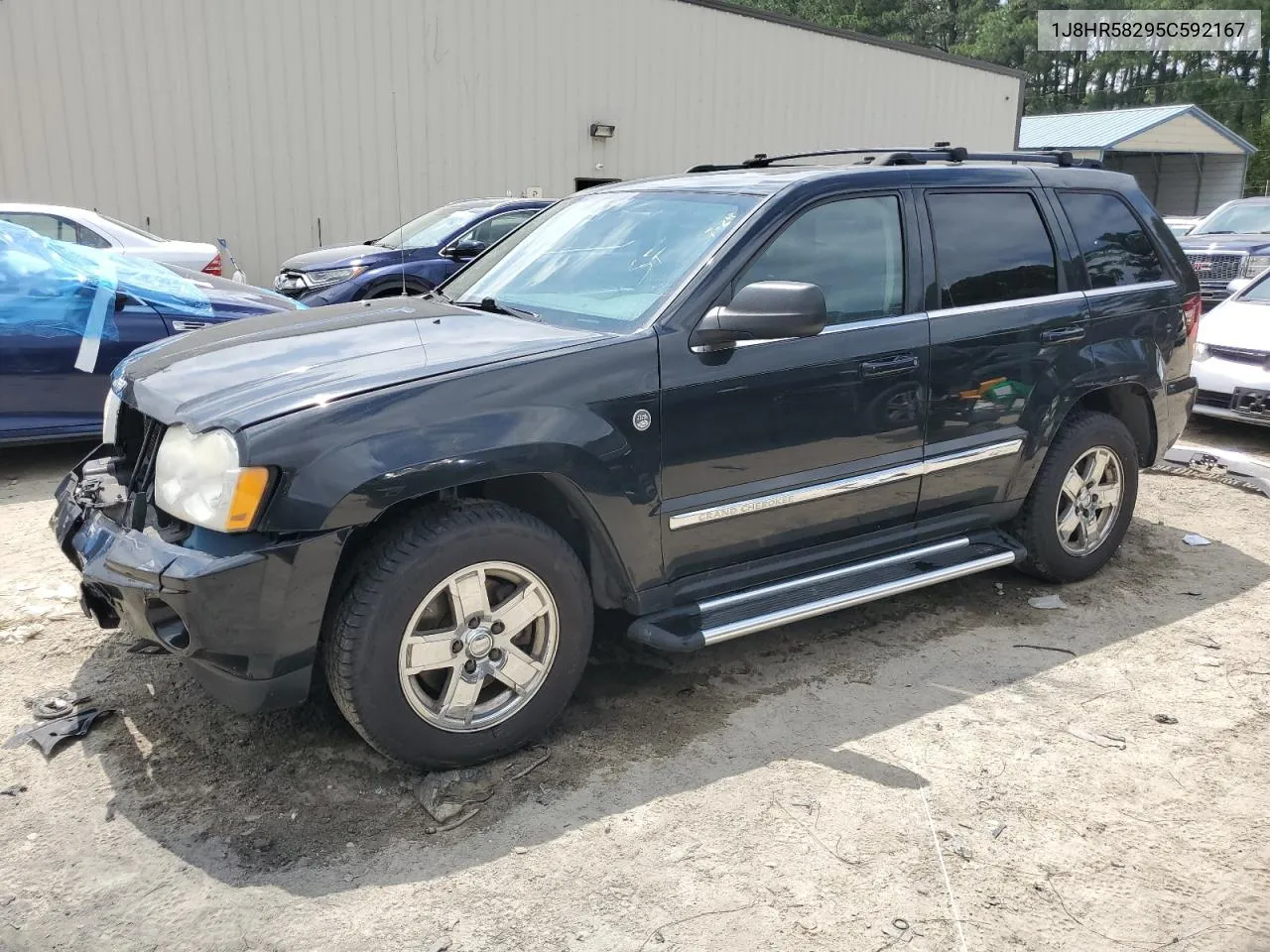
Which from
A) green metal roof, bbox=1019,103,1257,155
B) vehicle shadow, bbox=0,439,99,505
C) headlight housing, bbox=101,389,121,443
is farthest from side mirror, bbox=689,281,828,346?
green metal roof, bbox=1019,103,1257,155

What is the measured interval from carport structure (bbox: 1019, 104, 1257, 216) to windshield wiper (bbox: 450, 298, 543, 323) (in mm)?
31957

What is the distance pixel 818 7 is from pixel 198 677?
5287cm

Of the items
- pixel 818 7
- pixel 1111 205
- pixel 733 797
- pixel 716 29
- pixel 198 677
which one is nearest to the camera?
pixel 198 677

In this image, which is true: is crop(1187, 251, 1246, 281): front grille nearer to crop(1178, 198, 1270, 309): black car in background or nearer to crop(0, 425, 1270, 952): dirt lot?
crop(1178, 198, 1270, 309): black car in background

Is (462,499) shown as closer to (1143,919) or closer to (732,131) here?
(1143,919)

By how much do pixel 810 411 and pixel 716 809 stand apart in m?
1.38

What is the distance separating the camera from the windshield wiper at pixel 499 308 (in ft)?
11.8

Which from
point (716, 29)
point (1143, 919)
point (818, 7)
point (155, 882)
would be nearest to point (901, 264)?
point (1143, 919)

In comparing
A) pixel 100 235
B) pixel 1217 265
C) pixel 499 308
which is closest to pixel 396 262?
pixel 100 235

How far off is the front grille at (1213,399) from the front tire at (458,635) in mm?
6235

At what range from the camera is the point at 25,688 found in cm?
355

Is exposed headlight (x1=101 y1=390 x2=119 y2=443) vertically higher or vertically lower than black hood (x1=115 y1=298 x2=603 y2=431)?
lower

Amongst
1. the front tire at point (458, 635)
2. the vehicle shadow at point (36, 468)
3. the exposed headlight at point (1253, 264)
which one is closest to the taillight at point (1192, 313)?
the front tire at point (458, 635)

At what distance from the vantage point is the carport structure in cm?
3425
